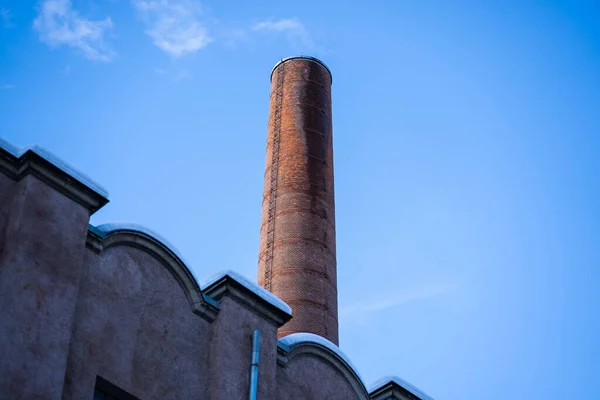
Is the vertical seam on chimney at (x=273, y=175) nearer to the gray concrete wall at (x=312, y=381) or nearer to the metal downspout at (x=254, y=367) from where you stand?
the gray concrete wall at (x=312, y=381)

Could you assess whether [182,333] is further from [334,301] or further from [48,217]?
[334,301]

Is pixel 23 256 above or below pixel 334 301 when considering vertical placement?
below

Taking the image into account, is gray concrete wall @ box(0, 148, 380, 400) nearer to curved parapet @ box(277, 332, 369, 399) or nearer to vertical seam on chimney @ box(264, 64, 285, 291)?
curved parapet @ box(277, 332, 369, 399)

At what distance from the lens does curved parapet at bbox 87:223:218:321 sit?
10117mm

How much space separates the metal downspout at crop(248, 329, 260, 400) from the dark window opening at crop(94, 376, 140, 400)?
152 cm

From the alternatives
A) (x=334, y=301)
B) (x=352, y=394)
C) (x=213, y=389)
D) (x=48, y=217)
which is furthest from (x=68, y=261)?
(x=334, y=301)

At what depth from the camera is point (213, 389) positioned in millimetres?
10492

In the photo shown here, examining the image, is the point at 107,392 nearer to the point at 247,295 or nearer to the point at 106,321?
the point at 106,321

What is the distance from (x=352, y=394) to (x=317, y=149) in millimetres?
12144

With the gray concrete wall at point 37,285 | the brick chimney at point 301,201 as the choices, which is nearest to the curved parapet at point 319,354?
the gray concrete wall at point 37,285

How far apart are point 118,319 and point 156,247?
3.48 ft

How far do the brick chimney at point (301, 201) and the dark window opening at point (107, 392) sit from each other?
35.4 feet

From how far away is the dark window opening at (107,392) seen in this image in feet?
31.0

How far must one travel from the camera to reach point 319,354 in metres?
12.1
